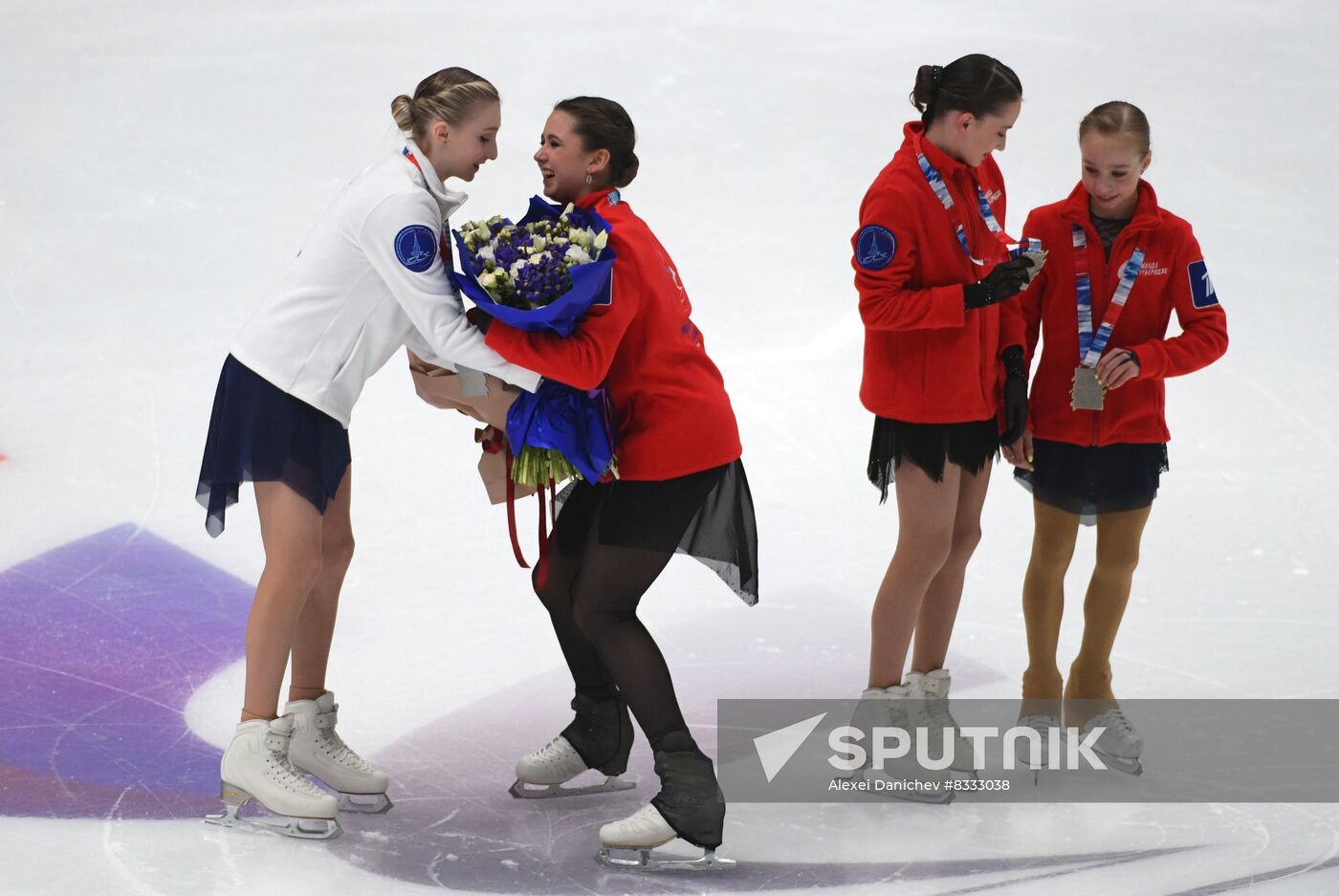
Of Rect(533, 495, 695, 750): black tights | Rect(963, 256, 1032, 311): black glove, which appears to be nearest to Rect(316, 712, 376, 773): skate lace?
Rect(533, 495, 695, 750): black tights

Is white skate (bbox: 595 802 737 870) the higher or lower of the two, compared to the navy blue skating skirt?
lower

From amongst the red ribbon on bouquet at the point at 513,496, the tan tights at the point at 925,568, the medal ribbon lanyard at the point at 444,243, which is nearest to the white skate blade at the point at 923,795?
the tan tights at the point at 925,568

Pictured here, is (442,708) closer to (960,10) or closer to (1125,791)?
(1125,791)

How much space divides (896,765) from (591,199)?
151cm

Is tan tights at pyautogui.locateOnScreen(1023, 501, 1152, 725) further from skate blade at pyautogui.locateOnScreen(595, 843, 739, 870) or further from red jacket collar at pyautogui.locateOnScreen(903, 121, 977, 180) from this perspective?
skate blade at pyautogui.locateOnScreen(595, 843, 739, 870)

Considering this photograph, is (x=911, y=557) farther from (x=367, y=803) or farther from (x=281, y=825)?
(x=281, y=825)

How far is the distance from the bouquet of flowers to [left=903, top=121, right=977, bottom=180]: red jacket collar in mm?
789

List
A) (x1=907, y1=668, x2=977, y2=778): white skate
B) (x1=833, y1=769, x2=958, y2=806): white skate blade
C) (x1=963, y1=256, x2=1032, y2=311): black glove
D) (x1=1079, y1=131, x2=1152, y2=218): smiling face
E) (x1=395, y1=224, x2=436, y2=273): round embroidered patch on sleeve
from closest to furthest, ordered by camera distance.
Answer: (x1=395, y1=224, x2=436, y2=273): round embroidered patch on sleeve
(x1=963, y1=256, x2=1032, y2=311): black glove
(x1=1079, y1=131, x2=1152, y2=218): smiling face
(x1=833, y1=769, x2=958, y2=806): white skate blade
(x1=907, y1=668, x2=977, y2=778): white skate

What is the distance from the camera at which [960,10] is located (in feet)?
31.3

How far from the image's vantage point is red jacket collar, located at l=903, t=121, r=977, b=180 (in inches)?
138

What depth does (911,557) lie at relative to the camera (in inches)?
143

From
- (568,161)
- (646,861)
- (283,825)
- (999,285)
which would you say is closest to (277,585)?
(283,825)

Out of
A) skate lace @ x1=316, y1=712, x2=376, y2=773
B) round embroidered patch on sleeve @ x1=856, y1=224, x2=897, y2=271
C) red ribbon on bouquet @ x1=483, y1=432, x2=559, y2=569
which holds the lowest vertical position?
skate lace @ x1=316, y1=712, x2=376, y2=773

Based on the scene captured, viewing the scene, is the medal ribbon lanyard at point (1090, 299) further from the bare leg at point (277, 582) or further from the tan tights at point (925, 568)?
the bare leg at point (277, 582)
